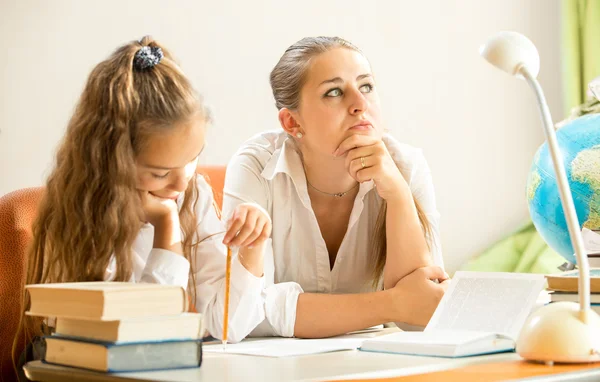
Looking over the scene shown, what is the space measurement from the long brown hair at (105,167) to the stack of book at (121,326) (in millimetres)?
255

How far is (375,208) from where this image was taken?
1.96 meters

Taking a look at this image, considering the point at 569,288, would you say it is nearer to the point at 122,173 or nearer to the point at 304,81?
the point at 122,173

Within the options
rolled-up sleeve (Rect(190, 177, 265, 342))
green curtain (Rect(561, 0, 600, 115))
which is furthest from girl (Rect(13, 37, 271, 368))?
green curtain (Rect(561, 0, 600, 115))

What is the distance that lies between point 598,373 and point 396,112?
97.2 inches

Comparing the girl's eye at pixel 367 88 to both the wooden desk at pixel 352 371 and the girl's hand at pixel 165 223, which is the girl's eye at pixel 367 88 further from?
the wooden desk at pixel 352 371

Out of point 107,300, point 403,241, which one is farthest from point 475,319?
point 107,300

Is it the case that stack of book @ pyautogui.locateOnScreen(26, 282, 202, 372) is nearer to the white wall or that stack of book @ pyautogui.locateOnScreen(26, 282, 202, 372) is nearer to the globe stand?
the globe stand

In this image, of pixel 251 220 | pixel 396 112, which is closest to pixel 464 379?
pixel 251 220

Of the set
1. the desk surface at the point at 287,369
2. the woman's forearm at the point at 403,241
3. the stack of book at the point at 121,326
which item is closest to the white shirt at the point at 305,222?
the woman's forearm at the point at 403,241

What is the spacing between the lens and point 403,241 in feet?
5.76

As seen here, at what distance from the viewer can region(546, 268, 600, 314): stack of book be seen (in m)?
1.28

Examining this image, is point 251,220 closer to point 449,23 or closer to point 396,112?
point 396,112

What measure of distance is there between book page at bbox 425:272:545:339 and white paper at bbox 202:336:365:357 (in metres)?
0.15

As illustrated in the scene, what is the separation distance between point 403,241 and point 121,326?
0.88 m
